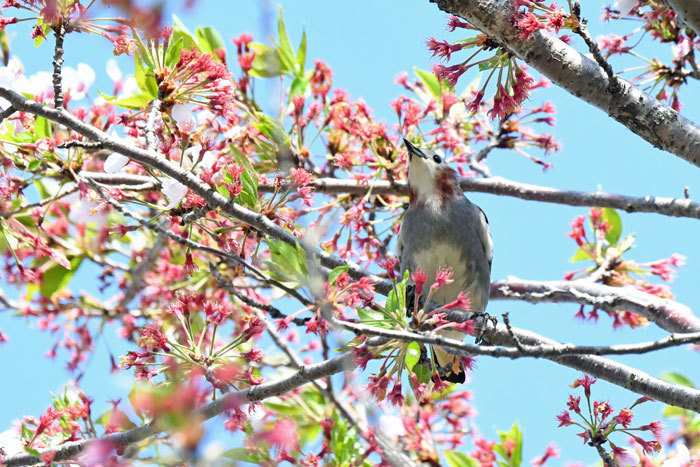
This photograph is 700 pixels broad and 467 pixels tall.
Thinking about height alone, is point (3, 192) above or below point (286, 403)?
above

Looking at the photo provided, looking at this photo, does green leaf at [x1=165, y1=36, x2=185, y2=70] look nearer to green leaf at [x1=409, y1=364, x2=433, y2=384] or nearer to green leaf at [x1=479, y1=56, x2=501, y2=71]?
green leaf at [x1=479, y1=56, x2=501, y2=71]

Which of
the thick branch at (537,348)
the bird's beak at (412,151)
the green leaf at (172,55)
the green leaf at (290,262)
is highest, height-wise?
the bird's beak at (412,151)

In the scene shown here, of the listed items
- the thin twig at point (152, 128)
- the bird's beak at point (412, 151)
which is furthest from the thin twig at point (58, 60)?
the bird's beak at point (412, 151)

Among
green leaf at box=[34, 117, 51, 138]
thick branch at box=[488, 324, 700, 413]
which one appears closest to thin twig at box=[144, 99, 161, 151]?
green leaf at box=[34, 117, 51, 138]

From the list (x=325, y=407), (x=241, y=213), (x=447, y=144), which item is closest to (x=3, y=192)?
(x=241, y=213)

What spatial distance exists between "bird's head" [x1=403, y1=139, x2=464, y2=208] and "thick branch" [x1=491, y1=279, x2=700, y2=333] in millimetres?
920

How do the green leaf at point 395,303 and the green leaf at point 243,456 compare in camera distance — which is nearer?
the green leaf at point 395,303

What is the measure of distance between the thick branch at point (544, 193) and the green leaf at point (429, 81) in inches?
30.3

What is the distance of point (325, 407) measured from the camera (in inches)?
207

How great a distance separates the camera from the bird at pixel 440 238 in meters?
5.07

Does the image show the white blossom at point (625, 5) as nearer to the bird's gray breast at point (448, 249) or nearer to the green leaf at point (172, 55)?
the bird's gray breast at point (448, 249)

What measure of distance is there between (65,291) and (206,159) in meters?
2.87

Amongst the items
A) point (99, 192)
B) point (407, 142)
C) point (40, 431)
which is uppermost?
point (407, 142)

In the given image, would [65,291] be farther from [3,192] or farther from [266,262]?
[266,262]
